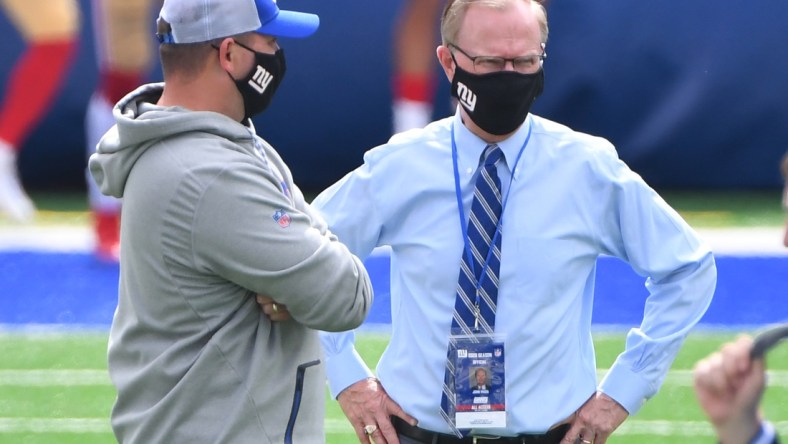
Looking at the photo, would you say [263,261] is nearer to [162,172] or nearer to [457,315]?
[162,172]

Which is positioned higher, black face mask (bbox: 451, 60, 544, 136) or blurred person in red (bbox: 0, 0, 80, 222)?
black face mask (bbox: 451, 60, 544, 136)

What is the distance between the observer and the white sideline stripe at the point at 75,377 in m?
6.77

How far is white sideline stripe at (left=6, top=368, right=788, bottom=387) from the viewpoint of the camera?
6.77m

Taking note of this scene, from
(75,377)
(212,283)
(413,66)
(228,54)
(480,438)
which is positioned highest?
(228,54)

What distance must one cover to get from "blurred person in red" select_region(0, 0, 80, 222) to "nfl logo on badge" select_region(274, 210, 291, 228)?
821cm

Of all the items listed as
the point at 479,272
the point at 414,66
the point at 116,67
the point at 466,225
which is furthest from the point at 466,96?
the point at 414,66

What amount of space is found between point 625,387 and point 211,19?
1.40 m

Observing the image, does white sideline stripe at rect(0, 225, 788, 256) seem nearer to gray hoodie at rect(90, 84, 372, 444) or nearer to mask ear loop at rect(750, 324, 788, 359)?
gray hoodie at rect(90, 84, 372, 444)

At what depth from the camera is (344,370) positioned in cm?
362

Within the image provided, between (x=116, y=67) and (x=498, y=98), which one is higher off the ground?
(x=498, y=98)

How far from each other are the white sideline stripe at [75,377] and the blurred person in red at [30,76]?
3.92 metres

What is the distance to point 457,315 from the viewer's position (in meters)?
3.43

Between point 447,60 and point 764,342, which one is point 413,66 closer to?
point 447,60

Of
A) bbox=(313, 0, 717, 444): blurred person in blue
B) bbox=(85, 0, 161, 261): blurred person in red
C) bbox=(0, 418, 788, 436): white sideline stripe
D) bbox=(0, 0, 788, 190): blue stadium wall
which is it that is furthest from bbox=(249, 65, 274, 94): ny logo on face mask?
bbox=(0, 0, 788, 190): blue stadium wall
